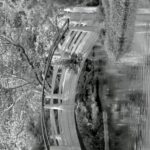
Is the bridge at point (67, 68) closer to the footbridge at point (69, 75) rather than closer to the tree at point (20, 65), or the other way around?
the footbridge at point (69, 75)

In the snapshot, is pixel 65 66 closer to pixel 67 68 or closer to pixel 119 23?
pixel 67 68

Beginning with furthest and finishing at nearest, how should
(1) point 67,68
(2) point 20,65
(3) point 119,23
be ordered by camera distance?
(2) point 20,65 < (1) point 67,68 < (3) point 119,23

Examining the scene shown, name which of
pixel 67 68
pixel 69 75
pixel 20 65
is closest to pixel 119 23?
pixel 67 68

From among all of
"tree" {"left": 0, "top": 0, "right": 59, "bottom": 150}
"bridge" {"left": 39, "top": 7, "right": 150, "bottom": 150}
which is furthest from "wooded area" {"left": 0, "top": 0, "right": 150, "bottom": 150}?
"bridge" {"left": 39, "top": 7, "right": 150, "bottom": 150}

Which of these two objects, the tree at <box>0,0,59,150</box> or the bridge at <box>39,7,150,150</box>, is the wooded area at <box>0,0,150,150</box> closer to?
the tree at <box>0,0,59,150</box>

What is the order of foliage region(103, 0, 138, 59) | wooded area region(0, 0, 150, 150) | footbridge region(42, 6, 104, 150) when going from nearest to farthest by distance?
foliage region(103, 0, 138, 59), footbridge region(42, 6, 104, 150), wooded area region(0, 0, 150, 150)

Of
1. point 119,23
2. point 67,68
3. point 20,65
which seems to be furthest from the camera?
point 20,65

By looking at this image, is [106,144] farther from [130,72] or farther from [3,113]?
[3,113]

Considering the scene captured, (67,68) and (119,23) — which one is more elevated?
(119,23)


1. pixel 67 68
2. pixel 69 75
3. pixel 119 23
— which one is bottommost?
pixel 69 75

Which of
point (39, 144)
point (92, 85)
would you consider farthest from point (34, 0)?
point (39, 144)

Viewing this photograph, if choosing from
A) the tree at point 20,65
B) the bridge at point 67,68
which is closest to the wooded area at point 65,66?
the tree at point 20,65
